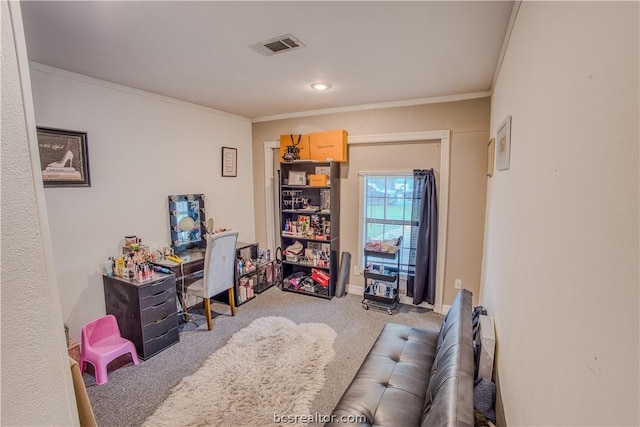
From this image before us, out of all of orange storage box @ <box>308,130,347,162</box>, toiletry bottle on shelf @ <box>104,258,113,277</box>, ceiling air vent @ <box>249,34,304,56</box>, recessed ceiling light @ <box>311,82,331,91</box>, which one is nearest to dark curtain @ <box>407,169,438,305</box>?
orange storage box @ <box>308,130,347,162</box>

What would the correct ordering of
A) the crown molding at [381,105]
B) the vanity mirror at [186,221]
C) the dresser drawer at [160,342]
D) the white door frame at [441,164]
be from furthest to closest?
the vanity mirror at [186,221] → the white door frame at [441,164] → the crown molding at [381,105] → the dresser drawer at [160,342]

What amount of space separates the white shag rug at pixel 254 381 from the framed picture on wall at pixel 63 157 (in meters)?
1.99

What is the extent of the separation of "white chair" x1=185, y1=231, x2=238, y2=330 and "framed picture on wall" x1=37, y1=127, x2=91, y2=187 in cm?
124

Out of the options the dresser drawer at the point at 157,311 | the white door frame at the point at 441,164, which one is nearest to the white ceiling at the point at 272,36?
the white door frame at the point at 441,164

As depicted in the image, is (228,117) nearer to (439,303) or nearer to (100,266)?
(100,266)

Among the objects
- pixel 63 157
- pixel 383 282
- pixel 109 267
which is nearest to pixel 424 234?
pixel 383 282

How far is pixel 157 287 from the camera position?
2641 mm

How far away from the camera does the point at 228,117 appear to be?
4.10 m

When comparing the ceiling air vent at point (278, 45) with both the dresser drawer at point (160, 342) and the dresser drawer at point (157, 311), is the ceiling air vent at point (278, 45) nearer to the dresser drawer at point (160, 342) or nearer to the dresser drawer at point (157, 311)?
the dresser drawer at point (157, 311)

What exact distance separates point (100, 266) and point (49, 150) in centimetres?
112

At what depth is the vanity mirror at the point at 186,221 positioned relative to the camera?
339 cm

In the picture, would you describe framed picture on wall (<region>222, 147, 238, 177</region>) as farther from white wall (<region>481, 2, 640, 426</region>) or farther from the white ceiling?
white wall (<region>481, 2, 640, 426</region>)

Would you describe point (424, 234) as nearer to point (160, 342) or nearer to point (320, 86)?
point (320, 86)

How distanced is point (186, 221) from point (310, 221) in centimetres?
163
